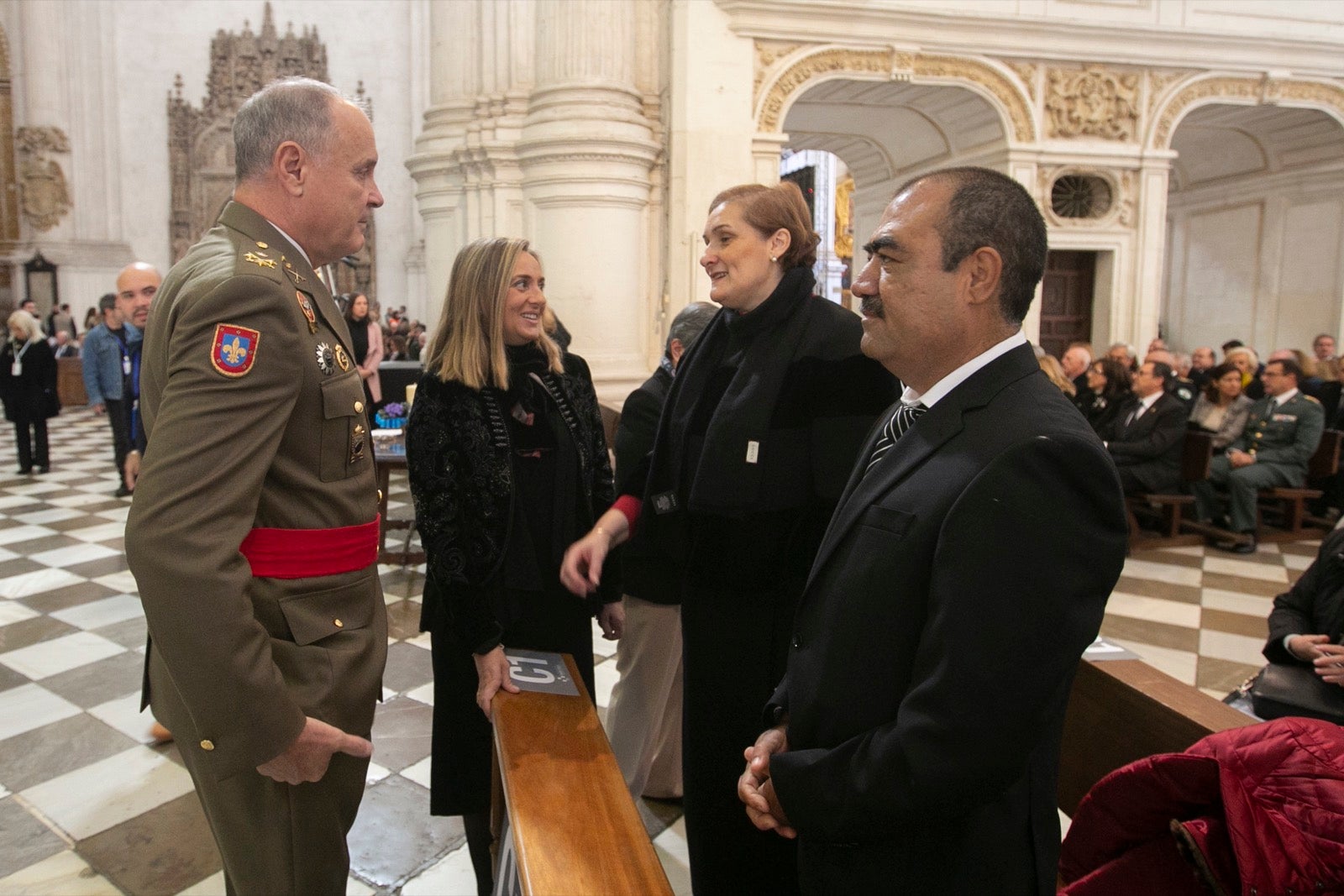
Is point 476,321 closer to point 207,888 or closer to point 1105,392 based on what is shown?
point 207,888

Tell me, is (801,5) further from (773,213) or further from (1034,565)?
(1034,565)

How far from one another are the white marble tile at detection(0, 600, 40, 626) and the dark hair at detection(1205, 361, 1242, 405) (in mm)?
8122

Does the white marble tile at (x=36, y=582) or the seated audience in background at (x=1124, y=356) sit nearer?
the white marble tile at (x=36, y=582)

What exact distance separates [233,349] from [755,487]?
3.18ft

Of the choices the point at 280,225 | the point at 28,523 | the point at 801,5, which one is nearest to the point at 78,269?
the point at 28,523

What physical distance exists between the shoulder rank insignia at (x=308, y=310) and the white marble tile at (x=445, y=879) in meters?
1.56

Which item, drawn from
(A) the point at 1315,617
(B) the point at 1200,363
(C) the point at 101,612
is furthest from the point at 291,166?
(B) the point at 1200,363

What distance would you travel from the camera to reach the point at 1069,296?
10422 millimetres

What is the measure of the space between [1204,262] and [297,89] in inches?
555

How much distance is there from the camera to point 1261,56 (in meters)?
9.60

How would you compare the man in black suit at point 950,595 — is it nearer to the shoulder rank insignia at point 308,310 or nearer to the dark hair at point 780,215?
the dark hair at point 780,215

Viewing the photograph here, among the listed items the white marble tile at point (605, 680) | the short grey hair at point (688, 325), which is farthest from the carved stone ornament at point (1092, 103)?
the white marble tile at point (605, 680)

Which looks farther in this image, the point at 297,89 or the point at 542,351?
the point at 542,351

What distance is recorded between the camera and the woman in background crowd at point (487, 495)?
6.57ft
